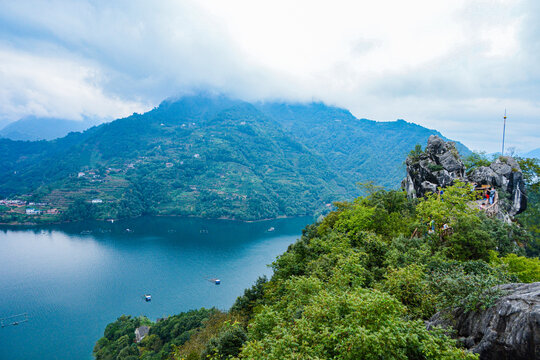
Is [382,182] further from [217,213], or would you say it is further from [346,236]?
[346,236]

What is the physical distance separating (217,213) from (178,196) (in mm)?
22441

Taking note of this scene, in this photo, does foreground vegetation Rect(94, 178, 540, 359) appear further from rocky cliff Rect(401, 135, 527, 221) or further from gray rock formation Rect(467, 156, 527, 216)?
gray rock formation Rect(467, 156, 527, 216)

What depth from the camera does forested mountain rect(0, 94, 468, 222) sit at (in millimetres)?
97812

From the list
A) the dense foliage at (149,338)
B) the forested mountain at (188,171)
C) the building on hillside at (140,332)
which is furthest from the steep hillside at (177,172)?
the dense foliage at (149,338)

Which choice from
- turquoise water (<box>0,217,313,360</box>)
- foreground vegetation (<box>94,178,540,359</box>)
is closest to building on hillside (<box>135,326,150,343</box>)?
turquoise water (<box>0,217,313,360</box>)

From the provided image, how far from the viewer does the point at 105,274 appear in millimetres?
49281

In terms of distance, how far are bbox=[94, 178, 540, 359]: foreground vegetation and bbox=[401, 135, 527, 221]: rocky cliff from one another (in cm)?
347

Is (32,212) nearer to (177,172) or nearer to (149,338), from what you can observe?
(177,172)

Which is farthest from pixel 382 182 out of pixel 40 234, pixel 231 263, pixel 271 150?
pixel 40 234

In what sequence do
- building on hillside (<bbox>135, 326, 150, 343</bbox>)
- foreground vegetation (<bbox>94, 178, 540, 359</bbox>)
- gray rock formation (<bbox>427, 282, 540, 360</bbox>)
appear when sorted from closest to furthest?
gray rock formation (<bbox>427, 282, 540, 360</bbox>), foreground vegetation (<bbox>94, 178, 540, 359</bbox>), building on hillside (<bbox>135, 326, 150, 343</bbox>)

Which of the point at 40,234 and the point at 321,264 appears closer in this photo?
the point at 321,264

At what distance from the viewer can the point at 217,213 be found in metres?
94.1

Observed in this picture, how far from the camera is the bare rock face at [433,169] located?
2209 cm

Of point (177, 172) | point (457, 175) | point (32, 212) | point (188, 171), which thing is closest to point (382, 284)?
point (457, 175)
